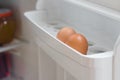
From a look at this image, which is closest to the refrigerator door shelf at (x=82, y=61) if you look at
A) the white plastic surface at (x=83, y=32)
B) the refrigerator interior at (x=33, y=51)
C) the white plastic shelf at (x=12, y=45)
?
the white plastic surface at (x=83, y=32)

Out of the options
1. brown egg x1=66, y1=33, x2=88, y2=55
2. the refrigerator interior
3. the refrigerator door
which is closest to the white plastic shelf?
the refrigerator interior

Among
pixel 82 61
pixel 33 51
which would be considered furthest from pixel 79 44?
pixel 33 51

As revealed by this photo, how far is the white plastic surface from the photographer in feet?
1.93

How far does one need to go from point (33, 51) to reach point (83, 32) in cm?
48

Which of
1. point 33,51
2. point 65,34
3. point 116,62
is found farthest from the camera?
point 33,51

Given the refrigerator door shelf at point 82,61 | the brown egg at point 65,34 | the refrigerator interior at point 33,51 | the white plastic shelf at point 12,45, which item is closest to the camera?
the refrigerator door shelf at point 82,61

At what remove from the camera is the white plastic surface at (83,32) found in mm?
587

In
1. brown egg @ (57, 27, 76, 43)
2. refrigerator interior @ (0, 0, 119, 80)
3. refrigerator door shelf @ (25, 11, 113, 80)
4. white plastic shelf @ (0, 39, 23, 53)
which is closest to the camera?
refrigerator door shelf @ (25, 11, 113, 80)

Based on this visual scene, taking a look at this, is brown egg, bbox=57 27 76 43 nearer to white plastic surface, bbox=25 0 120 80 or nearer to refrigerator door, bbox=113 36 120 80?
white plastic surface, bbox=25 0 120 80

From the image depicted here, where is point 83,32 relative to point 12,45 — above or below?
above

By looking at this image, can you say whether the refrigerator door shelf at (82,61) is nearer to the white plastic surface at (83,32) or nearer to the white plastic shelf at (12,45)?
the white plastic surface at (83,32)

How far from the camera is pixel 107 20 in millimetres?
683

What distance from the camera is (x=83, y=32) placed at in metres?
0.80

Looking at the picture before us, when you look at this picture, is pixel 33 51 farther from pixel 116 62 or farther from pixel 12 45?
pixel 116 62
